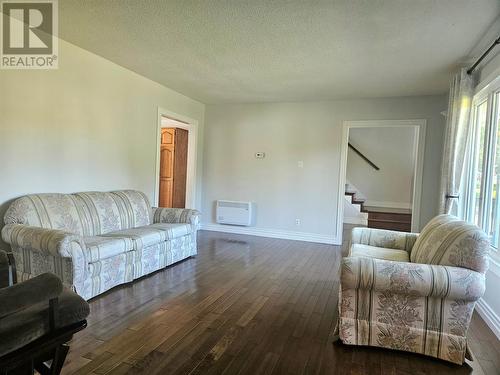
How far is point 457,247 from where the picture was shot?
2.03m

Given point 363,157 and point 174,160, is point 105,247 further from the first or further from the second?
point 363,157

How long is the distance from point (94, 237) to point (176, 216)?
115 centimetres

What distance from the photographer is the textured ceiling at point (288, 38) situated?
242cm

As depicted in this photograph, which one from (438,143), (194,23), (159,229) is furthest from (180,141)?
(438,143)

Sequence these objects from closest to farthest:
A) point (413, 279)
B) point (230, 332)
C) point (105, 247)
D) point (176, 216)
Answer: point (413, 279) < point (230, 332) < point (105, 247) < point (176, 216)

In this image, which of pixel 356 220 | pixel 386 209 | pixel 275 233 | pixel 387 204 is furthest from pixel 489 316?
pixel 387 204

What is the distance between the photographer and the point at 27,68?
2.98 meters

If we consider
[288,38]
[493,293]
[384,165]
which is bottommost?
[493,293]

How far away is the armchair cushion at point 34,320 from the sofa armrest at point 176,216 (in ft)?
9.11

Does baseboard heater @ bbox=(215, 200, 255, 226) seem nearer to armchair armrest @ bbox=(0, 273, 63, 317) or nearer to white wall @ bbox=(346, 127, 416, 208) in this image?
white wall @ bbox=(346, 127, 416, 208)

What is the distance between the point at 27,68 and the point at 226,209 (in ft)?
12.1

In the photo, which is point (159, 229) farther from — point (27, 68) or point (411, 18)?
point (411, 18)

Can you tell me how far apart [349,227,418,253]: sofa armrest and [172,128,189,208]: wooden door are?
14.7 feet

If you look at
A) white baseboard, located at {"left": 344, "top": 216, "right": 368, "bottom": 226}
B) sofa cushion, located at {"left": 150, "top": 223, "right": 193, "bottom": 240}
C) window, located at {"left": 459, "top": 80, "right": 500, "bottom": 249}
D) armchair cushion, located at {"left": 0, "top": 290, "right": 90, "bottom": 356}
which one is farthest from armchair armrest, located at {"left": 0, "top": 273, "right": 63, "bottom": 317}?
white baseboard, located at {"left": 344, "top": 216, "right": 368, "bottom": 226}
